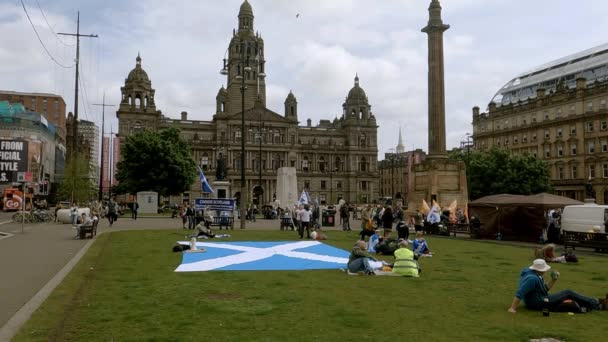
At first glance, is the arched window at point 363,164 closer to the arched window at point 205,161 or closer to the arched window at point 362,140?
the arched window at point 362,140

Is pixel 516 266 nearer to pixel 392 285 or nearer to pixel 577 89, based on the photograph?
pixel 392 285

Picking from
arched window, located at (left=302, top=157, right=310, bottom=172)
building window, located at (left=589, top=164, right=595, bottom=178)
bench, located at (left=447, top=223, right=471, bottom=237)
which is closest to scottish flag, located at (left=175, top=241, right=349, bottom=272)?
bench, located at (left=447, top=223, right=471, bottom=237)

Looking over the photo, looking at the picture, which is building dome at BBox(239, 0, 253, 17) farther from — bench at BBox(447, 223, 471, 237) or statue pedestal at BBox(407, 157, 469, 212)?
bench at BBox(447, 223, 471, 237)

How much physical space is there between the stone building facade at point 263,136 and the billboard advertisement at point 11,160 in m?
39.2

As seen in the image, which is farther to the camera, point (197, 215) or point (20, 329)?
point (197, 215)

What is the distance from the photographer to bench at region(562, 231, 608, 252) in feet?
63.7

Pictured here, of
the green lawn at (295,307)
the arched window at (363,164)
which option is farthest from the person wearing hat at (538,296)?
the arched window at (363,164)

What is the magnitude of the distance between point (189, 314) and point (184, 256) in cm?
850

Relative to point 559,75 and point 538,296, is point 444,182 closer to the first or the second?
point 538,296

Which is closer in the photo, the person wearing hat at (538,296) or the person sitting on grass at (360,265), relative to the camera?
the person wearing hat at (538,296)

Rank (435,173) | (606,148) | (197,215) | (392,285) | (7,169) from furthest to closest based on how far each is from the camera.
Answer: (606,148) < (7,169) < (435,173) < (197,215) < (392,285)

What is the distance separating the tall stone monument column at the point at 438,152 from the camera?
35156 mm

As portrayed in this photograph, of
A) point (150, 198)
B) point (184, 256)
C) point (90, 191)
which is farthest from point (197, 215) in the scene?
point (90, 191)

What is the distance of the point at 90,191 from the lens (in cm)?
5900
